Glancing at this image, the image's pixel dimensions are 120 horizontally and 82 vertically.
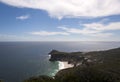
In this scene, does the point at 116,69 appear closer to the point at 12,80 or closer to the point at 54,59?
the point at 12,80

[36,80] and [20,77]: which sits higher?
[36,80]

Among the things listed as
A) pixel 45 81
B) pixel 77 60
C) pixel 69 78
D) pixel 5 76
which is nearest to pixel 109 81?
pixel 69 78

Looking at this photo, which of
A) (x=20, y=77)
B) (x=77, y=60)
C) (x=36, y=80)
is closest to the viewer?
(x=36, y=80)

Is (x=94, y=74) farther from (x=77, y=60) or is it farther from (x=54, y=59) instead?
(x=54, y=59)

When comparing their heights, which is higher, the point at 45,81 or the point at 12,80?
the point at 45,81

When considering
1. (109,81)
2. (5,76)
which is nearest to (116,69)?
(109,81)

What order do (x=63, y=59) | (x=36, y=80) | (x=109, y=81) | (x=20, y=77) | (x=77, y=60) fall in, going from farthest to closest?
(x=63, y=59), (x=77, y=60), (x=20, y=77), (x=109, y=81), (x=36, y=80)

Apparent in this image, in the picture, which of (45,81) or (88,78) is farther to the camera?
(88,78)

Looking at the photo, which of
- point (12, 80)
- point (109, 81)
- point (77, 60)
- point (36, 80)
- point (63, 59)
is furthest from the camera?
point (63, 59)

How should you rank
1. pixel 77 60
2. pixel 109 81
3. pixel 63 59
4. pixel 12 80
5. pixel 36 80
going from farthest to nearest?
1. pixel 63 59
2. pixel 77 60
3. pixel 12 80
4. pixel 109 81
5. pixel 36 80
